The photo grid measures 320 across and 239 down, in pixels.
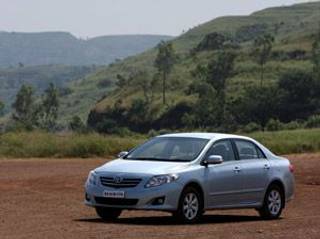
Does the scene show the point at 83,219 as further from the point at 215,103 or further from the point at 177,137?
the point at 215,103

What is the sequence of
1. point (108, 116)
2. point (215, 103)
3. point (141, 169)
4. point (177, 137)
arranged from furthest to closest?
1. point (108, 116)
2. point (215, 103)
3. point (177, 137)
4. point (141, 169)

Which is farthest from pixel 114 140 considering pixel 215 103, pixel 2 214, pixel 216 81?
pixel 216 81

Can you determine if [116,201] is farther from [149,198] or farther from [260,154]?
[260,154]

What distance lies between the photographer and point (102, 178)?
54.3ft

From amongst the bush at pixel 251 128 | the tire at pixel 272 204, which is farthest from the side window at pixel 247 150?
the bush at pixel 251 128

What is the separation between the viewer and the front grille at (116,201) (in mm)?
16188

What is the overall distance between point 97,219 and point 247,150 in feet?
10.1

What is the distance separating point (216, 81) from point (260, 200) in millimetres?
92403

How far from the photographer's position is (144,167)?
54.1ft

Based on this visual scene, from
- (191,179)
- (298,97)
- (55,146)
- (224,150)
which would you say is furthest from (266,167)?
(298,97)

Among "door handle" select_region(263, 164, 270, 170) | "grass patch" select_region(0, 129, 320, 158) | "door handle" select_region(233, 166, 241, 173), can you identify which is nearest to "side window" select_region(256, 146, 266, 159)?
"door handle" select_region(263, 164, 270, 170)

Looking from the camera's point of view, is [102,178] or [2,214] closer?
[102,178]

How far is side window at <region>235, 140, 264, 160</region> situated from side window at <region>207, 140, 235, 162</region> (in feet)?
0.80

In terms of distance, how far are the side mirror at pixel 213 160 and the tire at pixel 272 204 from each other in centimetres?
186
